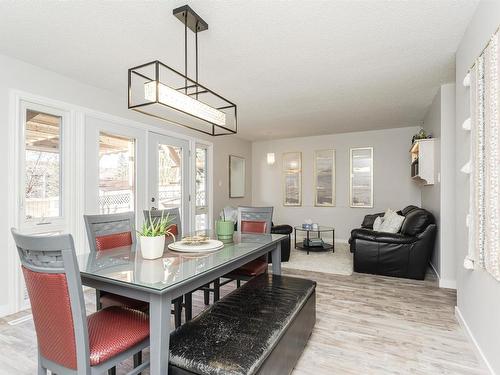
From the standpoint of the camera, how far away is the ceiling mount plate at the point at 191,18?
6.56ft

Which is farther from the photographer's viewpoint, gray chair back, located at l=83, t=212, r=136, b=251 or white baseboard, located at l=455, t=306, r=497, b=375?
gray chair back, located at l=83, t=212, r=136, b=251

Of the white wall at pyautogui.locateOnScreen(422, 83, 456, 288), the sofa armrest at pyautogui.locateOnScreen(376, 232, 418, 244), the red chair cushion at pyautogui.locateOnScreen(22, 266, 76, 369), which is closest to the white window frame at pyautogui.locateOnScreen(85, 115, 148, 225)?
the red chair cushion at pyautogui.locateOnScreen(22, 266, 76, 369)

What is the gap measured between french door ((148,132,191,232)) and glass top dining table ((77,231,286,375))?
244 cm

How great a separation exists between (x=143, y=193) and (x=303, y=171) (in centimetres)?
406

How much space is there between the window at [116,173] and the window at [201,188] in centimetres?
157

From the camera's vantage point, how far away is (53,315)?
48.8 inches

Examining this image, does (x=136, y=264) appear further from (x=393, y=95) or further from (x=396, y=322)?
(x=393, y=95)

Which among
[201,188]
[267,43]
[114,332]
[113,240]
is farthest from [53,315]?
[201,188]

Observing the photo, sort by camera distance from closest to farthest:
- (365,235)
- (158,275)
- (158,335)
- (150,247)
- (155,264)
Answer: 1. (158,335)
2. (158,275)
3. (155,264)
4. (150,247)
5. (365,235)

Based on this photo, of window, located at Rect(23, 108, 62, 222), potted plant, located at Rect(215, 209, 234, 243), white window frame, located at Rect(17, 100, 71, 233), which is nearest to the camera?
potted plant, located at Rect(215, 209, 234, 243)

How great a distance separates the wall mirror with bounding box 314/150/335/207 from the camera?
668 centimetres

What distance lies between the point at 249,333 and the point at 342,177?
5571mm

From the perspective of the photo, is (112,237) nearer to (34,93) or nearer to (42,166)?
(42,166)

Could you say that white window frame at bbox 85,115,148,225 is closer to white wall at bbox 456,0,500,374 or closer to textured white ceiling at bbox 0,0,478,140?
textured white ceiling at bbox 0,0,478,140
